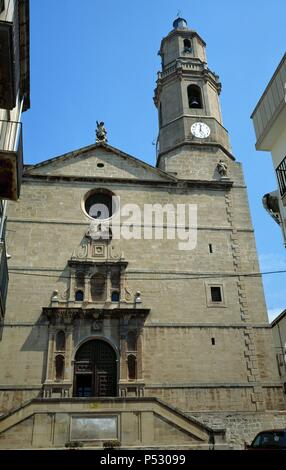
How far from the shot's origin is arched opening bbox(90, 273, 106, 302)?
18.7 metres

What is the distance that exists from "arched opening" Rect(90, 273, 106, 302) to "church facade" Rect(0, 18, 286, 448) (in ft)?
0.19

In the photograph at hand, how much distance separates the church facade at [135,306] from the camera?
14.0m

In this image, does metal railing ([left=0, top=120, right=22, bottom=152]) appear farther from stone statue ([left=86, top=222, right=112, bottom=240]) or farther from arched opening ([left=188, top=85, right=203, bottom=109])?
arched opening ([left=188, top=85, right=203, bottom=109])

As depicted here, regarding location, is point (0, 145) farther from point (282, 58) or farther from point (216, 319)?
point (216, 319)

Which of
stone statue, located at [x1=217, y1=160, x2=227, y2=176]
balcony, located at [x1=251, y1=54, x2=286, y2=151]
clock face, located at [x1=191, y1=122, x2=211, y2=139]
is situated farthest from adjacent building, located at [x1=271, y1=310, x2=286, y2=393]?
balcony, located at [x1=251, y1=54, x2=286, y2=151]

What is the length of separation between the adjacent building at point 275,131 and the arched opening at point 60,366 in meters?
9.24

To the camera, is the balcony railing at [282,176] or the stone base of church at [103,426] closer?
the balcony railing at [282,176]

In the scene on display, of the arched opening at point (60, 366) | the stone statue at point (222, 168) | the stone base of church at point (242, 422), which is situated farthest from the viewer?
the stone statue at point (222, 168)

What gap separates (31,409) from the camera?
13.9 m

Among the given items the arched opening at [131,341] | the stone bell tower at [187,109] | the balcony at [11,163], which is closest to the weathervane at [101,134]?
the stone bell tower at [187,109]

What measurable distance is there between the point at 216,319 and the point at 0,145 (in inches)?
466

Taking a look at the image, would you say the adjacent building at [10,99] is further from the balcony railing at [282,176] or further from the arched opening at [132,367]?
the arched opening at [132,367]

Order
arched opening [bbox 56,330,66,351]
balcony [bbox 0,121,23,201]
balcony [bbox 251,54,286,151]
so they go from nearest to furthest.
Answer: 1. balcony [bbox 0,121,23,201]
2. balcony [bbox 251,54,286,151]
3. arched opening [bbox 56,330,66,351]
